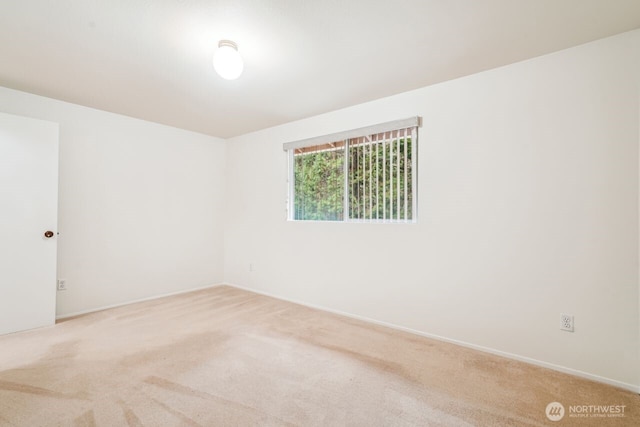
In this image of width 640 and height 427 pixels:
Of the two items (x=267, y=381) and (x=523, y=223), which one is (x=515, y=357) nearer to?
(x=523, y=223)

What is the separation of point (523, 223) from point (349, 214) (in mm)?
1671

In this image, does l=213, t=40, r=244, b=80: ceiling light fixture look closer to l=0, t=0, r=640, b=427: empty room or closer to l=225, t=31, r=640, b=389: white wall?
l=0, t=0, r=640, b=427: empty room

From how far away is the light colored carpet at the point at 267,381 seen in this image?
5.41ft

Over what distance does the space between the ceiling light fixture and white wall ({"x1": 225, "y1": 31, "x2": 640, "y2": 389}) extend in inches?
61.5

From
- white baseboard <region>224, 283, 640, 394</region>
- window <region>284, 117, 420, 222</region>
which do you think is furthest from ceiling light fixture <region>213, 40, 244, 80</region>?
white baseboard <region>224, 283, 640, 394</region>

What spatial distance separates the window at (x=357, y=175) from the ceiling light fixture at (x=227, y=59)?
1.54 meters

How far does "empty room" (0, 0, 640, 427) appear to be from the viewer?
1.80 m

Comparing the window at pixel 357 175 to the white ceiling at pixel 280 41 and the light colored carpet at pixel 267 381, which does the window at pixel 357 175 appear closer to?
the white ceiling at pixel 280 41

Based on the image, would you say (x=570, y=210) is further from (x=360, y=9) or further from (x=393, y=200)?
(x=360, y=9)

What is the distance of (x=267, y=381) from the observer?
6.53 feet

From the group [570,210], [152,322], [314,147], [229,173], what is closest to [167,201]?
[229,173]

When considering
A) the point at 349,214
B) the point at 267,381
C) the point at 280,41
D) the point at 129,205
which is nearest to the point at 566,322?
the point at 349,214

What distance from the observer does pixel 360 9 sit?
5.82 feet

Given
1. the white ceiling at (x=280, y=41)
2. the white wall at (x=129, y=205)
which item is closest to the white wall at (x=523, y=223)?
the white ceiling at (x=280, y=41)
